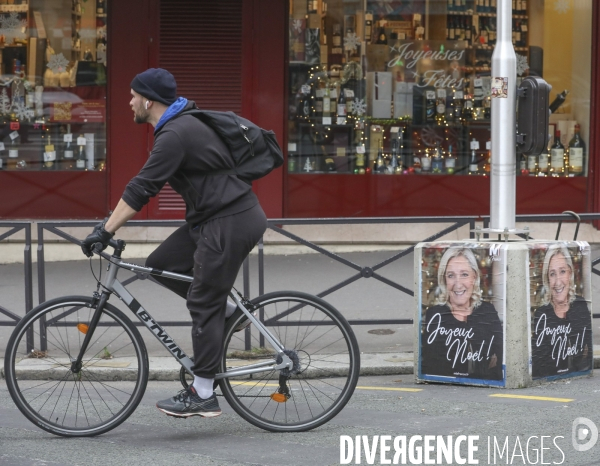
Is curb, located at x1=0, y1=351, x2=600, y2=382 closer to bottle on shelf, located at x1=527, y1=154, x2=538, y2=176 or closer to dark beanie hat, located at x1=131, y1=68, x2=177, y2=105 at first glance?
dark beanie hat, located at x1=131, y1=68, x2=177, y2=105

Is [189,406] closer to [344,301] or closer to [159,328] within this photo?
[159,328]

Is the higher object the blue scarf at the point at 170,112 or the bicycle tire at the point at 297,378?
the blue scarf at the point at 170,112

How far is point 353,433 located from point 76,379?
155 cm

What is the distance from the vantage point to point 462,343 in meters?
6.42

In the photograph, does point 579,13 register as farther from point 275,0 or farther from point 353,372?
point 353,372

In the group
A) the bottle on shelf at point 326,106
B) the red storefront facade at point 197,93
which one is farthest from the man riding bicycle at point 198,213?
the bottle on shelf at point 326,106

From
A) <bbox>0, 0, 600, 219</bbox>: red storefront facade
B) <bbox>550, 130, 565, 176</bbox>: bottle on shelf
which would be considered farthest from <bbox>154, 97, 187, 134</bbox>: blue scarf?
<bbox>550, 130, 565, 176</bbox>: bottle on shelf

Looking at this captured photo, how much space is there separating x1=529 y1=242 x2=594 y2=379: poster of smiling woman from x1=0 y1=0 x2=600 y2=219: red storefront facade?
19.7 ft

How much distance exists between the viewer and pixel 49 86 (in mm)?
12195

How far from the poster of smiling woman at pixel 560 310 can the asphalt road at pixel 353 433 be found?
9.2 inches

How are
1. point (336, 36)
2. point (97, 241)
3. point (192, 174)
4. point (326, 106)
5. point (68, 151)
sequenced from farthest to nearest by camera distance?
point (326, 106) → point (336, 36) → point (68, 151) → point (192, 174) → point (97, 241)

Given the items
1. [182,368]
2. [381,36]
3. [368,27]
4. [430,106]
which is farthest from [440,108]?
[182,368]

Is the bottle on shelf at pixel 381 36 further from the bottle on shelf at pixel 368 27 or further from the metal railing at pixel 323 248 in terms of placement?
the metal railing at pixel 323 248

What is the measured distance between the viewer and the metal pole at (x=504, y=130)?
22.9 feet
